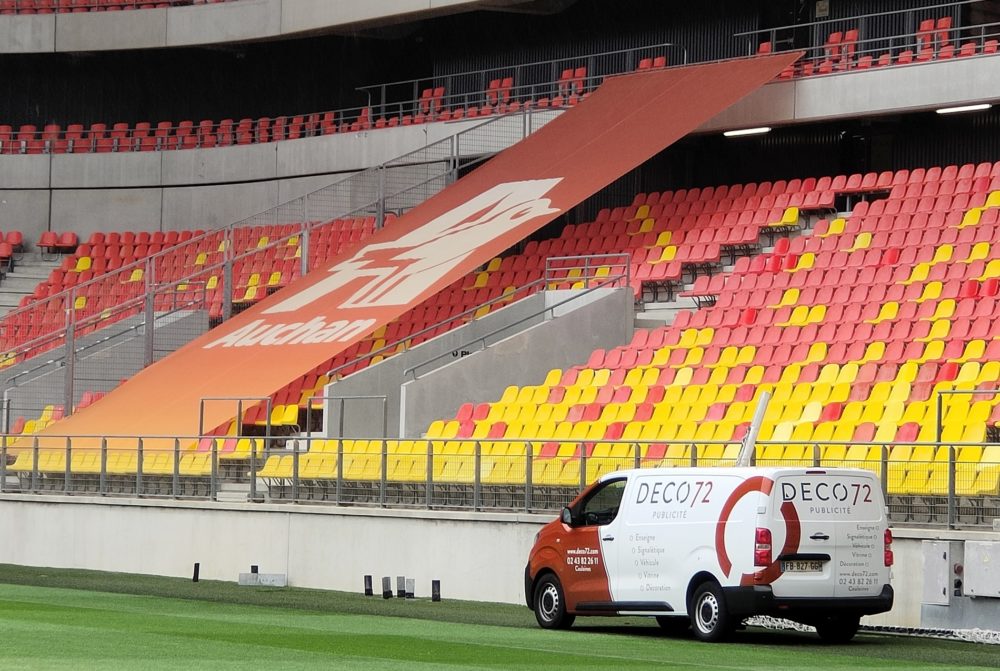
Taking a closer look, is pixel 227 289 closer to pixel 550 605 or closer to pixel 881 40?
pixel 881 40

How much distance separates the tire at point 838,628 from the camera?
14.5m

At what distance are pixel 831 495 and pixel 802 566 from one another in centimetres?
65

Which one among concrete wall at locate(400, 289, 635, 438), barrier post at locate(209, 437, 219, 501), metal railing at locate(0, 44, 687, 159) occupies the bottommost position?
barrier post at locate(209, 437, 219, 501)

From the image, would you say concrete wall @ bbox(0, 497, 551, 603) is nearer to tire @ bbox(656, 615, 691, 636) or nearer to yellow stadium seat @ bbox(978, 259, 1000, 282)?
tire @ bbox(656, 615, 691, 636)

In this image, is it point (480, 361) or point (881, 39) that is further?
point (881, 39)

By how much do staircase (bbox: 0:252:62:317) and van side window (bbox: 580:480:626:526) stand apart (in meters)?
24.9

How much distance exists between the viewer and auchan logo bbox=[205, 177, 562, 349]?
27.5 meters

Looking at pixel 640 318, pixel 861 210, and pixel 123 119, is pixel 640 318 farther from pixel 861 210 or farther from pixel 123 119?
pixel 123 119

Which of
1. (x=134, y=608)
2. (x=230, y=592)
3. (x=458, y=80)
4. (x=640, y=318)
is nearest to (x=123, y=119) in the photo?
(x=458, y=80)

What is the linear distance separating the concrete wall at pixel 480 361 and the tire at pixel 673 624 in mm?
8854

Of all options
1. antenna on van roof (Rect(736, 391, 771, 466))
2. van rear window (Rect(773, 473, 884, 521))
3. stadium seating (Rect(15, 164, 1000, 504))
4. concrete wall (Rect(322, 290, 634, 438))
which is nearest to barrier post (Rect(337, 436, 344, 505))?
stadium seating (Rect(15, 164, 1000, 504))

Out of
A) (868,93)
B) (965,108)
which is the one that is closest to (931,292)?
(965,108)

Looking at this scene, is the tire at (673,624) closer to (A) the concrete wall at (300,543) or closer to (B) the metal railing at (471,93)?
(A) the concrete wall at (300,543)

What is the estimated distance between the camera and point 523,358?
26.4 m
